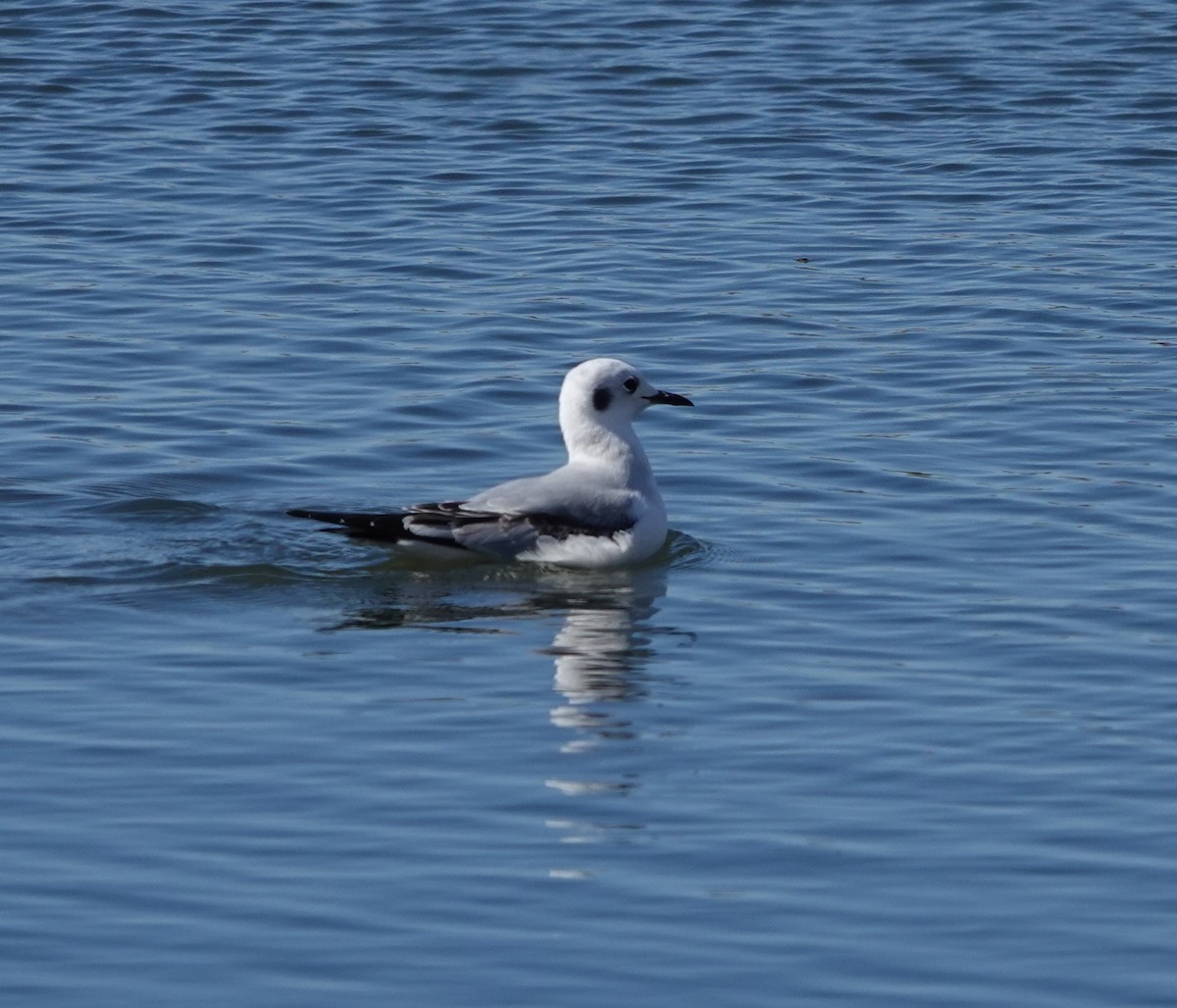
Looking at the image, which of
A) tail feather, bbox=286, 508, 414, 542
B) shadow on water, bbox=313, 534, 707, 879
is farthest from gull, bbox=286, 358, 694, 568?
shadow on water, bbox=313, 534, 707, 879

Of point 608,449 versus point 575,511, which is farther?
point 608,449

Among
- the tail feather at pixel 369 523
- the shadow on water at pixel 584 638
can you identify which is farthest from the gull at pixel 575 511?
the shadow on water at pixel 584 638

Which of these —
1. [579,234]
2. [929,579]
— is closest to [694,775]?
[929,579]

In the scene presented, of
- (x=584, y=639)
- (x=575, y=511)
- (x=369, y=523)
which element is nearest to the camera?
(x=584, y=639)

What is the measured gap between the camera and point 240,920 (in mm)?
7602

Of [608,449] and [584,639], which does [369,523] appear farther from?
[608,449]

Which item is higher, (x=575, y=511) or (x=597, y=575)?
(x=575, y=511)

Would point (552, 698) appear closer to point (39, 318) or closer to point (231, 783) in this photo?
point (231, 783)

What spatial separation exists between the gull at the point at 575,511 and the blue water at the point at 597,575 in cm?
18

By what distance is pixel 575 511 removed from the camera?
12.0 metres

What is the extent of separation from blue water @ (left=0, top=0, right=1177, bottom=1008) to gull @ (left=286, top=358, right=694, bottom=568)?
0.59 feet

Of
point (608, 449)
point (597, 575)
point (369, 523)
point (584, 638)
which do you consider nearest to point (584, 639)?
point (584, 638)

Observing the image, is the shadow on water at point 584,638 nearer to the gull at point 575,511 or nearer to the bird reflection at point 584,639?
the bird reflection at point 584,639

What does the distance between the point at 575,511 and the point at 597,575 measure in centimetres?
36
